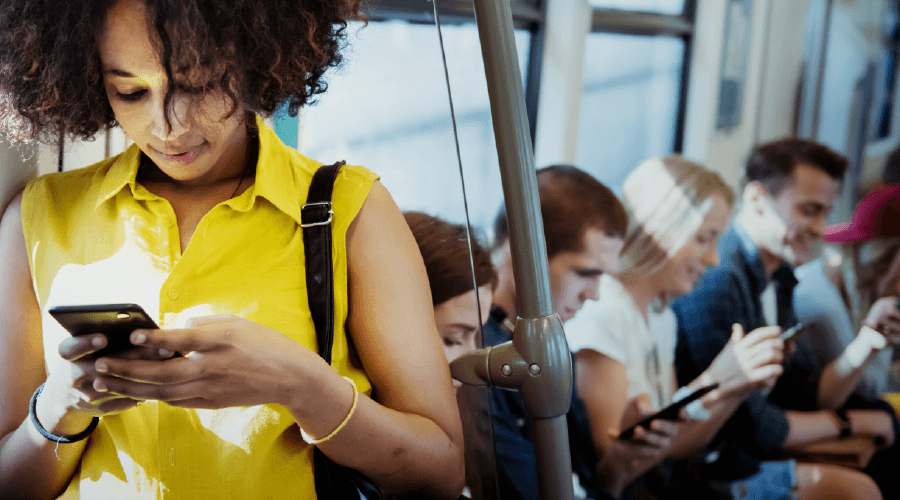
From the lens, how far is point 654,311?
1424mm

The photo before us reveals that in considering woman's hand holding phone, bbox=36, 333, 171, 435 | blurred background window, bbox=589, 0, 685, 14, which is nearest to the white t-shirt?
blurred background window, bbox=589, 0, 685, 14

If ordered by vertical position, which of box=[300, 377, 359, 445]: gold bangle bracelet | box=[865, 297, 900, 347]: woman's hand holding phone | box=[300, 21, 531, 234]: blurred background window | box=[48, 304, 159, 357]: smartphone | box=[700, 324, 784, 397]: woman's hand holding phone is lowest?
box=[700, 324, 784, 397]: woman's hand holding phone

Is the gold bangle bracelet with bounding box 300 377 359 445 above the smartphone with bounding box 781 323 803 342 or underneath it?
above

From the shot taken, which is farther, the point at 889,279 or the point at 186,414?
the point at 889,279

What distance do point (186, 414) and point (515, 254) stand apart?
13.5 inches

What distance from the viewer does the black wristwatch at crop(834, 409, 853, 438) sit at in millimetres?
1536

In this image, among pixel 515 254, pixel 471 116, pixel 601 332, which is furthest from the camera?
pixel 601 332

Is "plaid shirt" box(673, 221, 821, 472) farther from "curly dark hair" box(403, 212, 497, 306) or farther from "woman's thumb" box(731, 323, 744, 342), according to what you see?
"curly dark hair" box(403, 212, 497, 306)

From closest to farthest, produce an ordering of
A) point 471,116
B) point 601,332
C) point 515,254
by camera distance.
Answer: point 515,254 < point 471,116 < point 601,332

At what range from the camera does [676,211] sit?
4.69ft

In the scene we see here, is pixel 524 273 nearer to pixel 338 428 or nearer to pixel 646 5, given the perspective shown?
pixel 338 428

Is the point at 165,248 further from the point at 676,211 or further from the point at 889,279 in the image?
the point at 889,279

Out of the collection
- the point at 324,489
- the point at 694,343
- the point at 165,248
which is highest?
the point at 165,248

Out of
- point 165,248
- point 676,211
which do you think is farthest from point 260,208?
point 676,211
